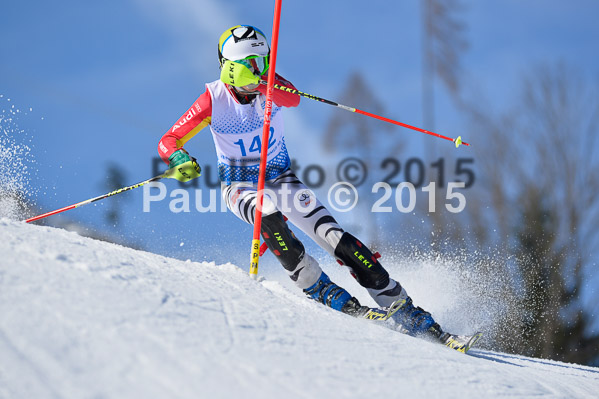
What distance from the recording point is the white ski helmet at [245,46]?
4.23m

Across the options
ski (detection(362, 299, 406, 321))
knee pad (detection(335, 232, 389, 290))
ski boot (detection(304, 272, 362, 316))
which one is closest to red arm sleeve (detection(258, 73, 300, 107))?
knee pad (detection(335, 232, 389, 290))

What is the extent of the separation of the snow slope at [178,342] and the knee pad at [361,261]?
79cm

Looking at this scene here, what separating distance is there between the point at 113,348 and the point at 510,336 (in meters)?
9.01

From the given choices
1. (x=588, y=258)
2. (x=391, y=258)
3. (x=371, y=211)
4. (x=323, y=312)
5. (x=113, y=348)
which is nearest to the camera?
(x=113, y=348)

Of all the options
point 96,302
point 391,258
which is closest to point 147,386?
point 96,302

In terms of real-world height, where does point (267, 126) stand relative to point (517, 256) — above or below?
below

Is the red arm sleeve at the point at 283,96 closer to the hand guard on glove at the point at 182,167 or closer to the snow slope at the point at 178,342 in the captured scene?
the hand guard on glove at the point at 182,167

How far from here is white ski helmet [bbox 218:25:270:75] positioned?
4.23 m

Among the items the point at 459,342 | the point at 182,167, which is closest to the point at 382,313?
the point at 459,342

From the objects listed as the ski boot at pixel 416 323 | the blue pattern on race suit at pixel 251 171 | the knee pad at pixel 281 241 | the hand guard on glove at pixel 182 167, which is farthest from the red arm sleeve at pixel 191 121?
the ski boot at pixel 416 323

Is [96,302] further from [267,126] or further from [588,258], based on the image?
[588,258]

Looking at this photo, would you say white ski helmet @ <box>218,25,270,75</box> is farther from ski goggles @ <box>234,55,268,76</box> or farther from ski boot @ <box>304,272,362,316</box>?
ski boot @ <box>304,272,362,316</box>

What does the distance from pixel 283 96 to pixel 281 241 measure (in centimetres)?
120

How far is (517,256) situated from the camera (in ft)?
34.8
